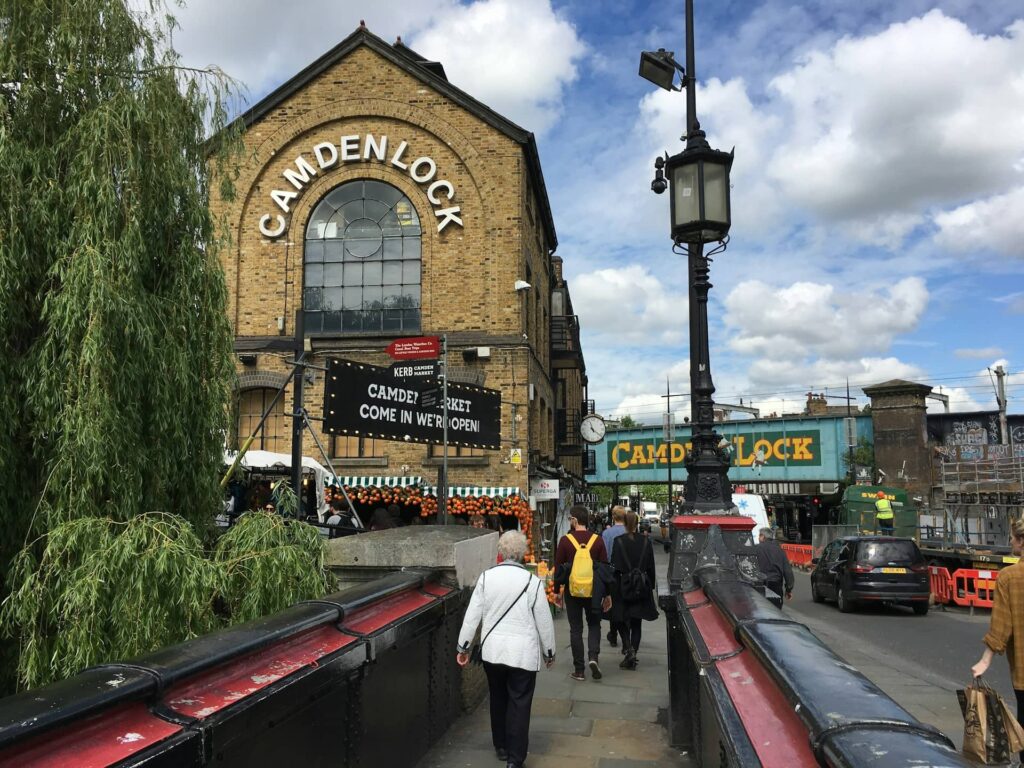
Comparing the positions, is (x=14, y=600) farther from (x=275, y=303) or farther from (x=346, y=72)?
(x=346, y=72)

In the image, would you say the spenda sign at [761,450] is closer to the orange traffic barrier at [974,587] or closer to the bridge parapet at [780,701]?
the orange traffic barrier at [974,587]

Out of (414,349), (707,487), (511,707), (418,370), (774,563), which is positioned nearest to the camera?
(511,707)

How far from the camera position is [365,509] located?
1828 cm

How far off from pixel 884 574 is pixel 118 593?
15.1 metres

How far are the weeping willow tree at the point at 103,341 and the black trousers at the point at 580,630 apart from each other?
3.95 metres

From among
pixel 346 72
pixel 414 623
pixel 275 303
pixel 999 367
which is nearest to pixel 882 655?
pixel 414 623

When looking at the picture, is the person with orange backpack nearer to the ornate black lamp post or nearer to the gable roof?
the ornate black lamp post

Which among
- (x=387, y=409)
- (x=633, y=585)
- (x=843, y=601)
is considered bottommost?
(x=843, y=601)

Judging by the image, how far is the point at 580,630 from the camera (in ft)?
26.8

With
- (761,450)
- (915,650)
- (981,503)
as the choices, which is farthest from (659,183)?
(761,450)

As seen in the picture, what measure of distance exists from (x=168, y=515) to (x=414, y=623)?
1614 mm

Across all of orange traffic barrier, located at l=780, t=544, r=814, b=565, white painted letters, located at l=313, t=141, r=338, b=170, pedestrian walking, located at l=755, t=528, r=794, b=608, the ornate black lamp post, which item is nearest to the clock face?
orange traffic barrier, located at l=780, t=544, r=814, b=565

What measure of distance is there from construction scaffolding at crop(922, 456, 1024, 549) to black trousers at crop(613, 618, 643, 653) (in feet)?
45.3

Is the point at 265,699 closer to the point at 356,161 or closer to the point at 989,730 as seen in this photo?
the point at 989,730
